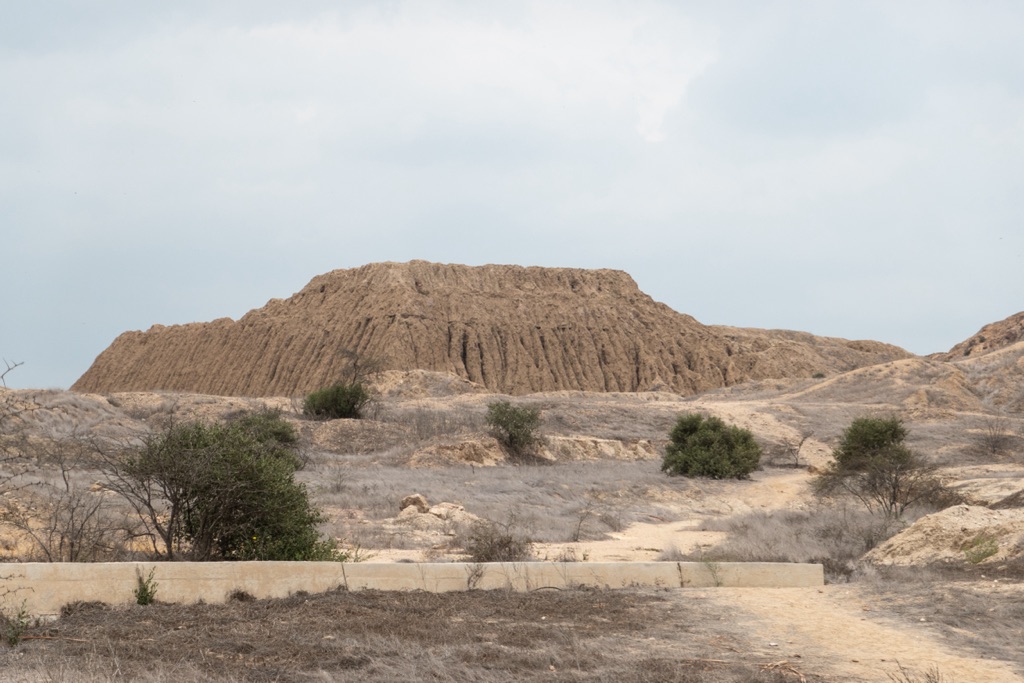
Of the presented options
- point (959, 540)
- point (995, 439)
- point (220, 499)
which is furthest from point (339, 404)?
point (959, 540)

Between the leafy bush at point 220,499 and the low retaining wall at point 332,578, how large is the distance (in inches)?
42.3

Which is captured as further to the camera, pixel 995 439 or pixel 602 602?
pixel 995 439

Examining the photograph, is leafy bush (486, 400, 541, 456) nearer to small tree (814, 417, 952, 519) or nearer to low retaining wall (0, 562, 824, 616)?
small tree (814, 417, 952, 519)

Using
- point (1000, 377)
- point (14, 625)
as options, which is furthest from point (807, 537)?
point (1000, 377)

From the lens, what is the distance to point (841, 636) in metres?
7.93

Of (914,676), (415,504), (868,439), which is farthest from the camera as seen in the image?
(868,439)

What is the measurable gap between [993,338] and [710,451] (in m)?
64.0

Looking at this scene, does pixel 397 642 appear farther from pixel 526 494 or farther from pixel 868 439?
pixel 868 439

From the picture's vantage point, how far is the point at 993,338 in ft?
264

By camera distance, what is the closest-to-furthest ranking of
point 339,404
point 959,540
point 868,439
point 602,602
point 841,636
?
point 841,636
point 602,602
point 959,540
point 868,439
point 339,404

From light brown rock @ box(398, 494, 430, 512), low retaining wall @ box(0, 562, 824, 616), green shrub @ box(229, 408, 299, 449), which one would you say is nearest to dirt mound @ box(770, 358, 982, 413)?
green shrub @ box(229, 408, 299, 449)

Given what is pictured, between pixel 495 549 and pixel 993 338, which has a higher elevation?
pixel 993 338

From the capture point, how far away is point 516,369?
7638 centimetres

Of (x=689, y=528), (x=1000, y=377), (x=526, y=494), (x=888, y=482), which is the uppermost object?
(x=1000, y=377)
